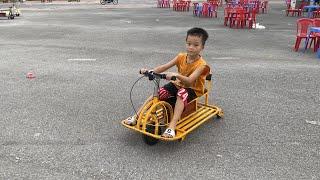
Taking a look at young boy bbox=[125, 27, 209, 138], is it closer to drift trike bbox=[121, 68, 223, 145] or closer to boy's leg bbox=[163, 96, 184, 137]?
boy's leg bbox=[163, 96, 184, 137]

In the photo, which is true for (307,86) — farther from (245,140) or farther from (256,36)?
(256,36)

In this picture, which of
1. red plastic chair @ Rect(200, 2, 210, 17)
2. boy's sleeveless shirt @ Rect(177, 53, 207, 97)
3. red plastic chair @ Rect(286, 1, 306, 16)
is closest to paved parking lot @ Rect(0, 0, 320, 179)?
boy's sleeveless shirt @ Rect(177, 53, 207, 97)

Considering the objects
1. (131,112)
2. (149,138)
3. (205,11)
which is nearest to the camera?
(149,138)

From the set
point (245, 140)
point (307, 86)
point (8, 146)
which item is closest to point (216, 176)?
point (245, 140)

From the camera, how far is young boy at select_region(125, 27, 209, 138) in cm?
460

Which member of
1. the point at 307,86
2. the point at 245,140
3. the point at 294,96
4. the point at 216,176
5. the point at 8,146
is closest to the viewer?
the point at 216,176

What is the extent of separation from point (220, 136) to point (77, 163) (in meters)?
1.84

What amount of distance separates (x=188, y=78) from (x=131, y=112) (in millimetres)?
1403

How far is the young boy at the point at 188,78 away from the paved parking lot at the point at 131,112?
430 millimetres

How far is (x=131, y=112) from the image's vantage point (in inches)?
225

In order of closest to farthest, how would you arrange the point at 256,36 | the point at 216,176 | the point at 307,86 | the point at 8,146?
the point at 216,176 < the point at 8,146 < the point at 307,86 < the point at 256,36

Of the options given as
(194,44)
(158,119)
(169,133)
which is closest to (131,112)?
(158,119)

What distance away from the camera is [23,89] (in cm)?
684

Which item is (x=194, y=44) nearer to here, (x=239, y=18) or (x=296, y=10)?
(x=239, y=18)
